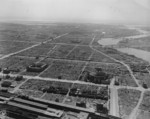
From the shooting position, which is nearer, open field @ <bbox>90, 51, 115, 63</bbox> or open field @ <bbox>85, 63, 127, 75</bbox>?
open field @ <bbox>85, 63, 127, 75</bbox>

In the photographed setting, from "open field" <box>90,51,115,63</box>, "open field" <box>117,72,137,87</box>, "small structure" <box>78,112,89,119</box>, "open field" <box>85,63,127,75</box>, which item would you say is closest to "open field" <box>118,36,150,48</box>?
"open field" <box>90,51,115,63</box>

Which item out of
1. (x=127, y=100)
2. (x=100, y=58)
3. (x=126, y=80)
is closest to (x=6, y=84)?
(x=127, y=100)

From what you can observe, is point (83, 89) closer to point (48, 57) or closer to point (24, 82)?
point (24, 82)

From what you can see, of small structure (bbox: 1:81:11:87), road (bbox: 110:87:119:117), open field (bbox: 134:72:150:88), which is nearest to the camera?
road (bbox: 110:87:119:117)

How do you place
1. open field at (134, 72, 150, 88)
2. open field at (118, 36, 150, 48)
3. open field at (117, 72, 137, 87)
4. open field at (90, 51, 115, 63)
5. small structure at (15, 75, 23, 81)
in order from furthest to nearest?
open field at (118, 36, 150, 48)
open field at (90, 51, 115, 63)
open field at (134, 72, 150, 88)
small structure at (15, 75, 23, 81)
open field at (117, 72, 137, 87)

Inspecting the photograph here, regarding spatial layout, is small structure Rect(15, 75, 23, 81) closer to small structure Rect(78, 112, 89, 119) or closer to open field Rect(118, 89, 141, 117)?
small structure Rect(78, 112, 89, 119)

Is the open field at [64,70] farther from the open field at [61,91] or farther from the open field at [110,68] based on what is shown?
the open field at [61,91]

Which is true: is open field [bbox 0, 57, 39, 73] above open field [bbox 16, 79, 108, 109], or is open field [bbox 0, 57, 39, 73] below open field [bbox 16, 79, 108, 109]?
above

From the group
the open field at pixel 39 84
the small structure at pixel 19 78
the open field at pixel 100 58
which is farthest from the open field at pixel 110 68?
the small structure at pixel 19 78
